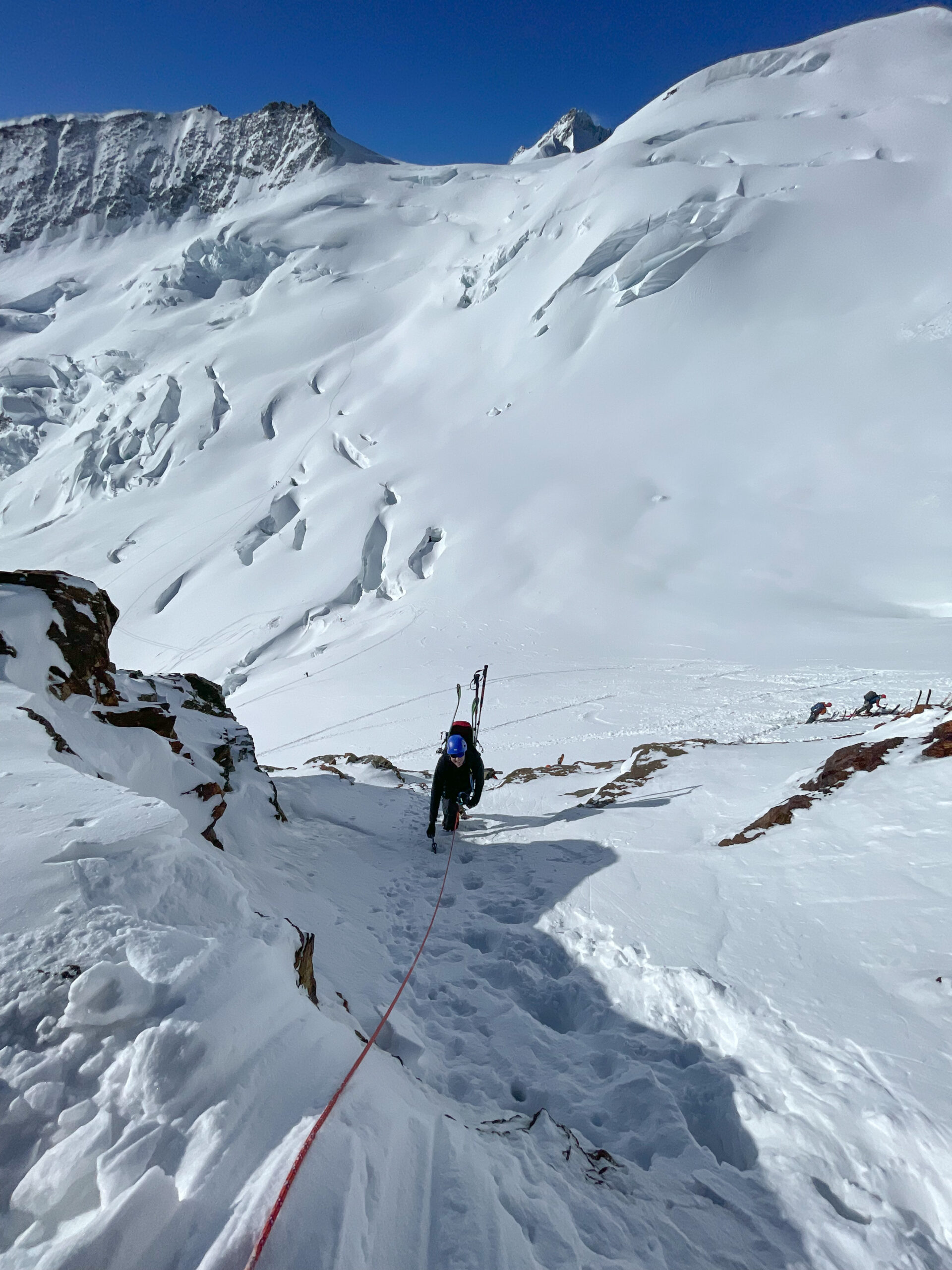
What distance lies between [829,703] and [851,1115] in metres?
15.6

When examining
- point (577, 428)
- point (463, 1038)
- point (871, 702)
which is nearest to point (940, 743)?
point (463, 1038)

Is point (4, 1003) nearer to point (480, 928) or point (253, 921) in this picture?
point (253, 921)

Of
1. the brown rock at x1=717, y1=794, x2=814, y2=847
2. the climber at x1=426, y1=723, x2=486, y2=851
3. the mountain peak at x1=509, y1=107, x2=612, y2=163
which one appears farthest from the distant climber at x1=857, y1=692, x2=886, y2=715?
the mountain peak at x1=509, y1=107, x2=612, y2=163

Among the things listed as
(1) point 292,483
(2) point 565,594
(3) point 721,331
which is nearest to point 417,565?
(2) point 565,594

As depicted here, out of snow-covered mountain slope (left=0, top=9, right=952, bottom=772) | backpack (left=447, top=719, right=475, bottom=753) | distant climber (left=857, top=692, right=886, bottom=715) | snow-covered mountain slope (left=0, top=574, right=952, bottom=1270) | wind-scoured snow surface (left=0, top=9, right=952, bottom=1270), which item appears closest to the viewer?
snow-covered mountain slope (left=0, top=574, right=952, bottom=1270)

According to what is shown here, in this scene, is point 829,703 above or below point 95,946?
below

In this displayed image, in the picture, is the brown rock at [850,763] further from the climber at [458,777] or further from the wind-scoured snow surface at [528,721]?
the climber at [458,777]

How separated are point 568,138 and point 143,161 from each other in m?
101

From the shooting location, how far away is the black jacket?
748 centimetres

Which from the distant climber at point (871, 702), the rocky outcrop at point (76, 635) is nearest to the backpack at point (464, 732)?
the rocky outcrop at point (76, 635)

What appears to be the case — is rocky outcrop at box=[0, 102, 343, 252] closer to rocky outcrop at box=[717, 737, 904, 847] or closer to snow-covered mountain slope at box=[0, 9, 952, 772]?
snow-covered mountain slope at box=[0, 9, 952, 772]

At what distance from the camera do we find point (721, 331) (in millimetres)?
43312

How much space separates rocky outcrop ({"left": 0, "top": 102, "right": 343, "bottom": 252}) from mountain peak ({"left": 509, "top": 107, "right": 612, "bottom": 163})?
5849cm

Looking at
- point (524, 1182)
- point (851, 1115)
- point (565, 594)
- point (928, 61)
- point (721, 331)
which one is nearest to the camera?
point (524, 1182)
